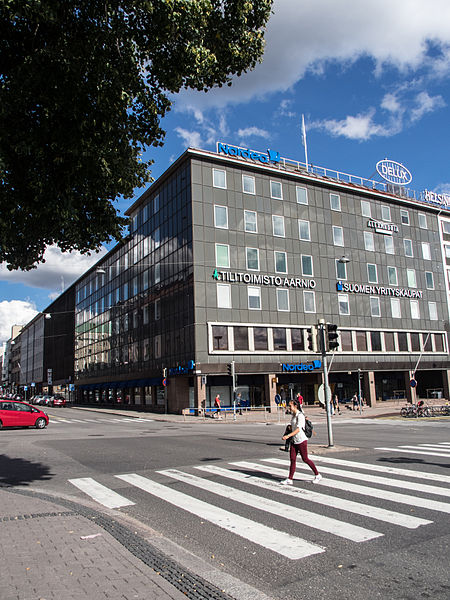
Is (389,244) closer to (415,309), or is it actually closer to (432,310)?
(415,309)

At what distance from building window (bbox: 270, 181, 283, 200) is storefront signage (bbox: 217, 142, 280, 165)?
207cm

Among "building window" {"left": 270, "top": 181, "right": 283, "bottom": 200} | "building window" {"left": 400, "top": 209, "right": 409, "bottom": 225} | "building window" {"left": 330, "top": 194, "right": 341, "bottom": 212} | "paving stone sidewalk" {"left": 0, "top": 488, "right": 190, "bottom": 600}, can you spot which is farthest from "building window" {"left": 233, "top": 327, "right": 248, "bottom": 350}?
"paving stone sidewalk" {"left": 0, "top": 488, "right": 190, "bottom": 600}

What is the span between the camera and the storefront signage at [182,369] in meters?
38.4

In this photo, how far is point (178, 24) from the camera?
26.2 feet

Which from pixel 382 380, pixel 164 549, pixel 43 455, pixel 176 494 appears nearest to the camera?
pixel 164 549

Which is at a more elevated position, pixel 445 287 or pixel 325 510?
pixel 445 287

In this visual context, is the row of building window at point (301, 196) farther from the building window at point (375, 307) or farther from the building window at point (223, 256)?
the building window at point (375, 307)

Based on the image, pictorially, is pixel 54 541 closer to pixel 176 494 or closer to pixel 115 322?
pixel 176 494

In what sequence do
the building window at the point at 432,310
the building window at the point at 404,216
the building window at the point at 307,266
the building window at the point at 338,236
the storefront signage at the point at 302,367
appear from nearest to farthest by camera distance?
the storefront signage at the point at 302,367
the building window at the point at 307,266
the building window at the point at 338,236
the building window at the point at 432,310
the building window at the point at 404,216

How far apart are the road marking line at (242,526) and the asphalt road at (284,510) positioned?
18mm

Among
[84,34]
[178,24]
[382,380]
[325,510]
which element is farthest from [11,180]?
A: [382,380]

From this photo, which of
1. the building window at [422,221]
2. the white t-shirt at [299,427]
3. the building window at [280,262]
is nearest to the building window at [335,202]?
the building window at [280,262]

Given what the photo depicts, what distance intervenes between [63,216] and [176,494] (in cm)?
569

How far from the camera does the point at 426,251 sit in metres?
54.5
